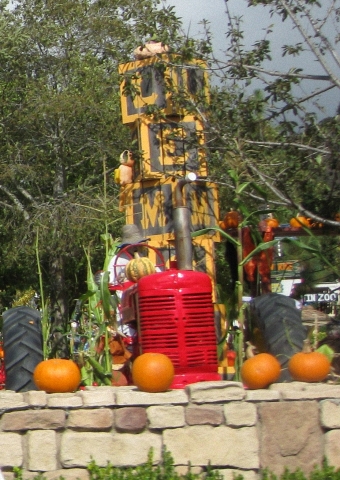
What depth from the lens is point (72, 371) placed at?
209 inches

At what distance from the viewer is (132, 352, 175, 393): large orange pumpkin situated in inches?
197

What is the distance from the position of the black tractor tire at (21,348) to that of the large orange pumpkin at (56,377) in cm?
46

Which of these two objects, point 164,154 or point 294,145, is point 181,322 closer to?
point 164,154

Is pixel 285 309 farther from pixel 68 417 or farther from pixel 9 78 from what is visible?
pixel 9 78

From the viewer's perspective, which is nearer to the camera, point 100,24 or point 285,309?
point 285,309

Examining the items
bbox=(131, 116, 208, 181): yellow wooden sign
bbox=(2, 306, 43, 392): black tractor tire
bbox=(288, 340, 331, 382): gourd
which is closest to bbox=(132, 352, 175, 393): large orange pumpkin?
bbox=(288, 340, 331, 382): gourd

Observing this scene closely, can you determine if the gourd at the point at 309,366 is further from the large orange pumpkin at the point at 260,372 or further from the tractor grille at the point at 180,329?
the tractor grille at the point at 180,329

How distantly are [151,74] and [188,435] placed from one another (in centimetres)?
394

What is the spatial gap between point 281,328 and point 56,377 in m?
1.56

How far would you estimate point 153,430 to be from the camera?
16.5 ft

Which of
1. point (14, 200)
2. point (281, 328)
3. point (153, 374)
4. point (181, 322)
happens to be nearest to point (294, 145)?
point (281, 328)

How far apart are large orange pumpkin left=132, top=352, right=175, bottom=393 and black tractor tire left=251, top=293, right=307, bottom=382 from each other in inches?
40.0

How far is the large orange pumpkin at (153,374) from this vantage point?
5.02 m

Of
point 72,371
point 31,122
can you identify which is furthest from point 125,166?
point 31,122
